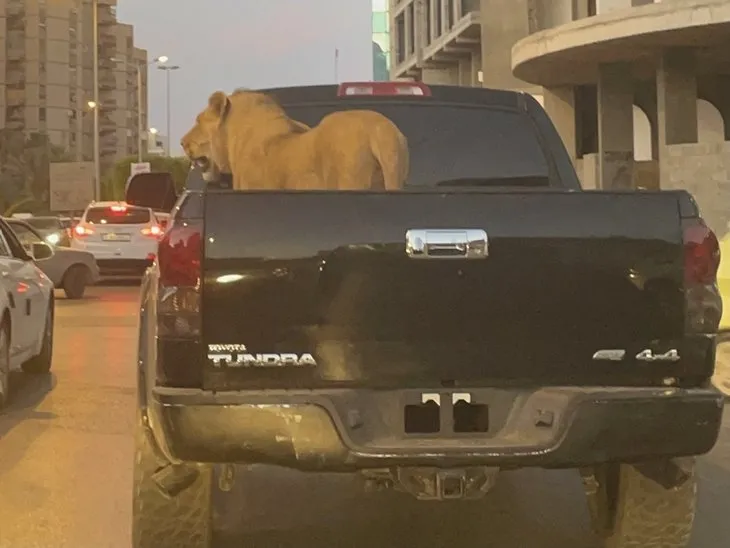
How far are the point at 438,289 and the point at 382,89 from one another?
2544 millimetres

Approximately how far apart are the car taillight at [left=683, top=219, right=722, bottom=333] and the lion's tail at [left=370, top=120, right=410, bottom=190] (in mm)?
1905

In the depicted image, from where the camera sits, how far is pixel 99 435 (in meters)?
8.41

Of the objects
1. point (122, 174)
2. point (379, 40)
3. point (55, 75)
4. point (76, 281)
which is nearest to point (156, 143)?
point (55, 75)

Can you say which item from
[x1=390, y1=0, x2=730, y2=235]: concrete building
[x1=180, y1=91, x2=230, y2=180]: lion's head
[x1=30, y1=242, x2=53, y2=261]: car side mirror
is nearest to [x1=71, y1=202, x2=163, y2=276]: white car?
[x1=390, y1=0, x2=730, y2=235]: concrete building

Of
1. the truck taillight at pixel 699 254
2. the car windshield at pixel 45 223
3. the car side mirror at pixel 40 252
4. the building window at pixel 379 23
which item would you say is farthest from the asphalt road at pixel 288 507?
the building window at pixel 379 23

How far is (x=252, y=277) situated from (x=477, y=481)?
113 centimetres

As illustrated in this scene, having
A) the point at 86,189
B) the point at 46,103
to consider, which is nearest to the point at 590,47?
the point at 86,189

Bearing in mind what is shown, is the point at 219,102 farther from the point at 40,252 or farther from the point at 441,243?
the point at 40,252

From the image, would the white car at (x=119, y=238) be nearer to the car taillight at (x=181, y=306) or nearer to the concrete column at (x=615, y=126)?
the concrete column at (x=615, y=126)

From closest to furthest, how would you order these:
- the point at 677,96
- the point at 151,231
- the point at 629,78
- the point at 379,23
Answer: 1. the point at 151,231
2. the point at 677,96
3. the point at 629,78
4. the point at 379,23

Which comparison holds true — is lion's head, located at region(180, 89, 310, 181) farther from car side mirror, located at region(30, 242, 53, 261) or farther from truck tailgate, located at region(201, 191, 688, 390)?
car side mirror, located at region(30, 242, 53, 261)

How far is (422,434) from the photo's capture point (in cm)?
427

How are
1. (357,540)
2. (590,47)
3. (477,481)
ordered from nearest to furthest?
(477,481) < (357,540) < (590,47)

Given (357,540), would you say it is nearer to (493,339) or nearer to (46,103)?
(493,339)
